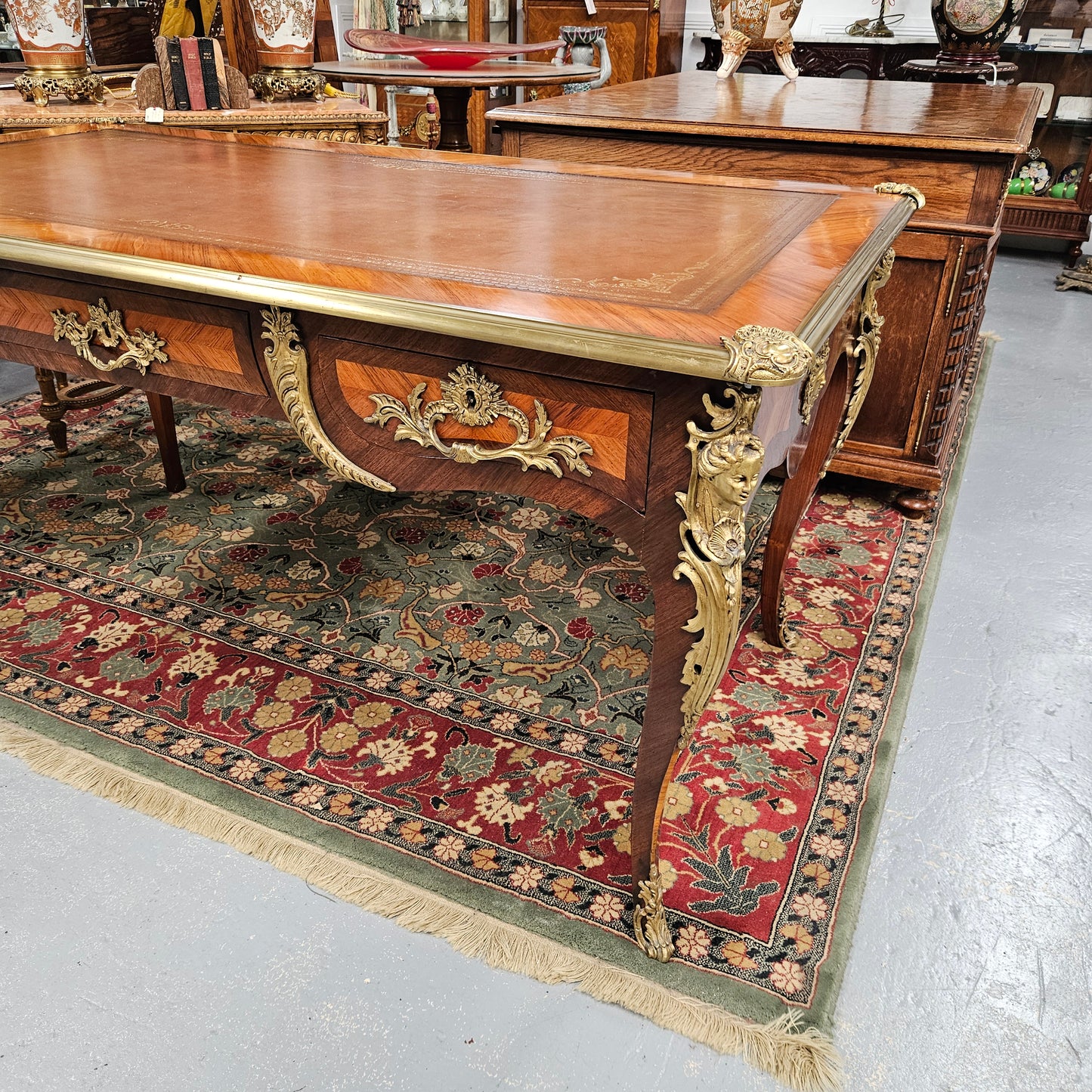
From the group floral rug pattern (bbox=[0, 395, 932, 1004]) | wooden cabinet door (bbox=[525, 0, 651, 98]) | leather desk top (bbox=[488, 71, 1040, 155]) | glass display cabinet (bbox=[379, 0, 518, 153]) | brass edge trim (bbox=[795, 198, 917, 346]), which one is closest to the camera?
brass edge trim (bbox=[795, 198, 917, 346])

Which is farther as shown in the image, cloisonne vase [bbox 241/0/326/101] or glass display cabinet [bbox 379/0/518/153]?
glass display cabinet [bbox 379/0/518/153]

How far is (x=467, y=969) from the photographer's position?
1304 millimetres

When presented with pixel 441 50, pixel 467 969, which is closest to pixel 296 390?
pixel 467 969

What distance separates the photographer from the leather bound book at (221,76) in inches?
104

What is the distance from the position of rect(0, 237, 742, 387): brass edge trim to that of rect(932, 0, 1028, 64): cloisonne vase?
2483mm

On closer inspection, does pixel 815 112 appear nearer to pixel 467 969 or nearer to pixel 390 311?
pixel 390 311

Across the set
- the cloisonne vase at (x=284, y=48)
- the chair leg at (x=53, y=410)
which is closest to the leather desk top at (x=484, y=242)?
the chair leg at (x=53, y=410)

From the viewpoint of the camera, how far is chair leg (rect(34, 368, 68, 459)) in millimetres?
2555

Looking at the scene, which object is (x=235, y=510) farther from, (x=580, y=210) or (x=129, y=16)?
(x=129, y=16)

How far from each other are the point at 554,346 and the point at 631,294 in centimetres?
14

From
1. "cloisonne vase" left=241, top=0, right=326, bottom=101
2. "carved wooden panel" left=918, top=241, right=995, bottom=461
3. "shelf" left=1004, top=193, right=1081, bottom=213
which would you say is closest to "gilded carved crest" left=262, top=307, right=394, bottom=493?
"carved wooden panel" left=918, top=241, right=995, bottom=461

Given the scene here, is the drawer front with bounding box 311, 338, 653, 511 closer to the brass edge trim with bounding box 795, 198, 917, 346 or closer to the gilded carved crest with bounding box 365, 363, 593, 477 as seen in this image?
the gilded carved crest with bounding box 365, 363, 593, 477

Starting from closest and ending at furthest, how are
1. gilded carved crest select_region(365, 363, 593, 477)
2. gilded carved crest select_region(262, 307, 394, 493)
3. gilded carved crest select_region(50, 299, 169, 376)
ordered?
1. gilded carved crest select_region(365, 363, 593, 477)
2. gilded carved crest select_region(262, 307, 394, 493)
3. gilded carved crest select_region(50, 299, 169, 376)

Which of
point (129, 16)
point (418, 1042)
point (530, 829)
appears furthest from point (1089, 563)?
point (129, 16)
